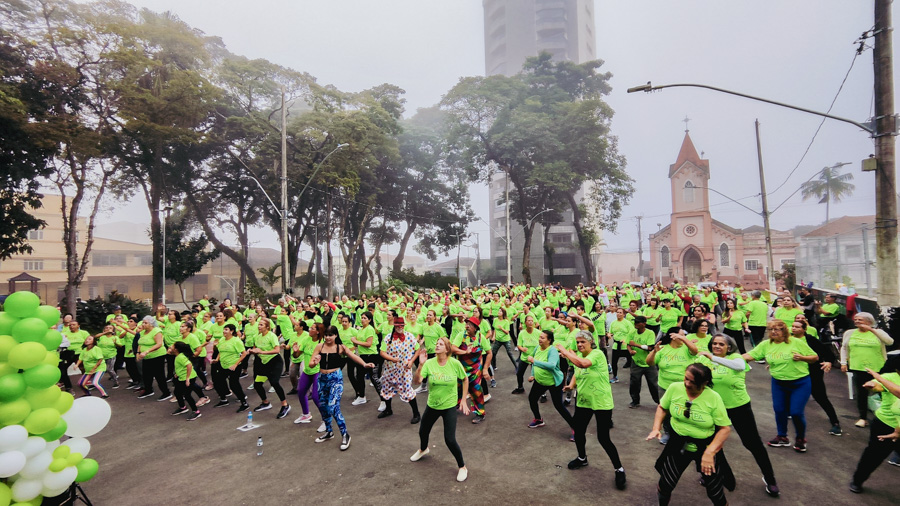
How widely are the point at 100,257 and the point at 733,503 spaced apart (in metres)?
54.2

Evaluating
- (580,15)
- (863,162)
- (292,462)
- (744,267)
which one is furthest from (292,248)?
(580,15)

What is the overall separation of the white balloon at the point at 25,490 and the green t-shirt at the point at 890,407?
791 cm

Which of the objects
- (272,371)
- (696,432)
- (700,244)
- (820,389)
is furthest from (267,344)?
(700,244)

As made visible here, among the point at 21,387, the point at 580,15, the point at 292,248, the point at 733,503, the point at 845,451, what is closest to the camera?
the point at 21,387

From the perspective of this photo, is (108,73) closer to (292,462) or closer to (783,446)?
(292,462)

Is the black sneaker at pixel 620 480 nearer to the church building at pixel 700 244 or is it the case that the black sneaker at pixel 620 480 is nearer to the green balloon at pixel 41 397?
the green balloon at pixel 41 397

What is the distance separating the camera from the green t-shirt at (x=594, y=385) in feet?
16.7

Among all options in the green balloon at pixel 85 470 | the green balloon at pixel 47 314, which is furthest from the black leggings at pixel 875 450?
the green balloon at pixel 47 314

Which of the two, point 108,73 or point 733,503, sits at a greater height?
point 108,73

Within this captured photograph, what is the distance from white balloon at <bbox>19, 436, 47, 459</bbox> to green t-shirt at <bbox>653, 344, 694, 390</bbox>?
21.6 feet

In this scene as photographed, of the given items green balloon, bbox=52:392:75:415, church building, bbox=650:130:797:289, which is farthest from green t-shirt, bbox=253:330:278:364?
church building, bbox=650:130:797:289

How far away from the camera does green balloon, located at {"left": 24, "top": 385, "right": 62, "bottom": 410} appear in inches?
162

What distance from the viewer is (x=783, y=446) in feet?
19.5

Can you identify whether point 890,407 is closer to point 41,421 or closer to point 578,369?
point 578,369
